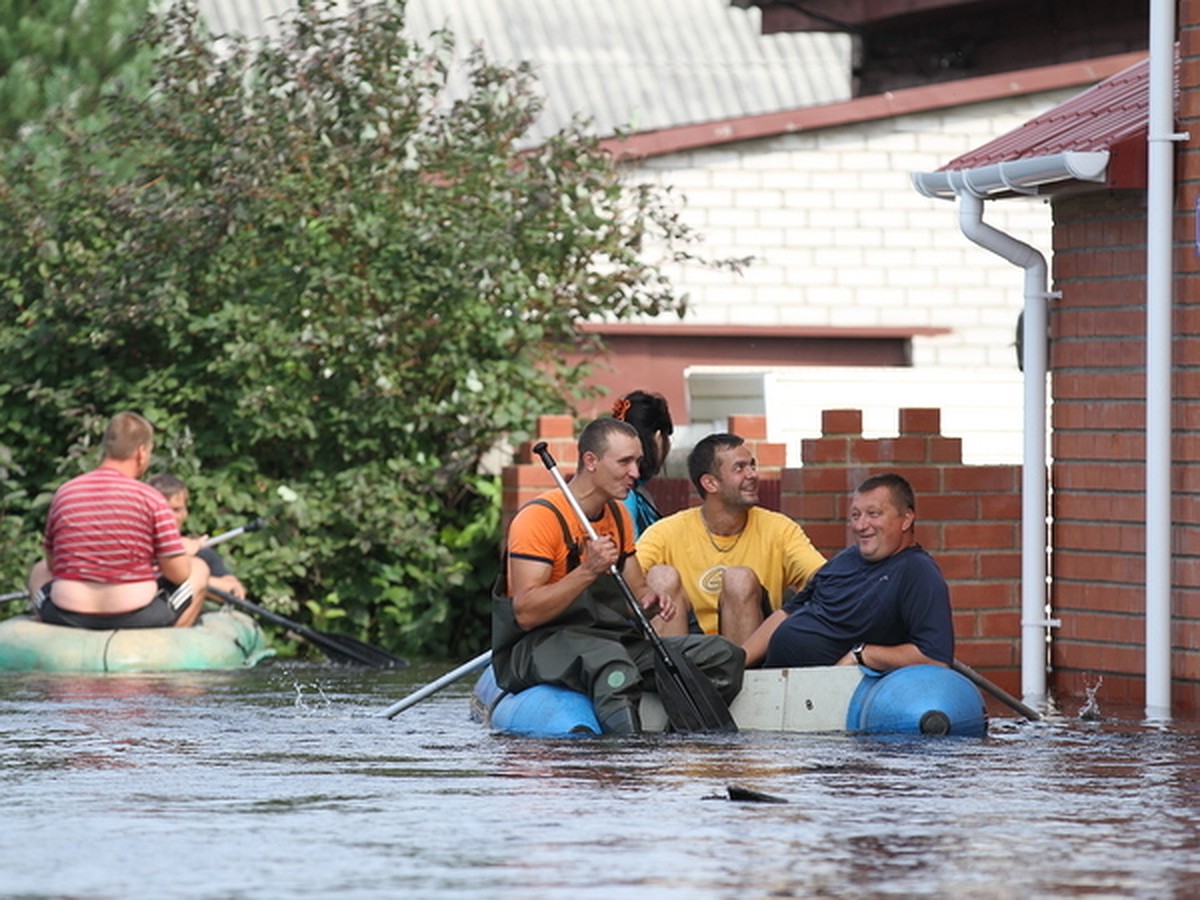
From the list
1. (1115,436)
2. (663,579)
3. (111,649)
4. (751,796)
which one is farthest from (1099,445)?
(111,649)

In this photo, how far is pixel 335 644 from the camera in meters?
17.1

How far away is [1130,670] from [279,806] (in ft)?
17.6

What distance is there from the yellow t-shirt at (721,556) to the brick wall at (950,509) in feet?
5.05

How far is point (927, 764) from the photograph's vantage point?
10.6 m

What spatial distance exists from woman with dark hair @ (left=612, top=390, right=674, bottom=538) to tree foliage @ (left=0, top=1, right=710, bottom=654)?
4.68 m

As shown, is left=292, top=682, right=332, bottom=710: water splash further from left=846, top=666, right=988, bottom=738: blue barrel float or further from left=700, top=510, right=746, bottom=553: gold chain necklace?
left=846, top=666, right=988, bottom=738: blue barrel float


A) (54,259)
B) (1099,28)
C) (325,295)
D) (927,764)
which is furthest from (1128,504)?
(1099,28)

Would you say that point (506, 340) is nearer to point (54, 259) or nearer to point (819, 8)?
point (54, 259)

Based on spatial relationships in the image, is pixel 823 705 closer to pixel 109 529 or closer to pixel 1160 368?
pixel 1160 368

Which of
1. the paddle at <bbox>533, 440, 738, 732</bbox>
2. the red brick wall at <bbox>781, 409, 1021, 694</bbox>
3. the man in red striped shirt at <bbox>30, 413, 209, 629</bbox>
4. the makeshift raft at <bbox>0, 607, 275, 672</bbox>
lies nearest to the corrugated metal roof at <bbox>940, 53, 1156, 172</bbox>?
the red brick wall at <bbox>781, 409, 1021, 694</bbox>

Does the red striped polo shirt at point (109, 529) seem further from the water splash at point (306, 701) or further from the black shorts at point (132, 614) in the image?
the water splash at point (306, 701)

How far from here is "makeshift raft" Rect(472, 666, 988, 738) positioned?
11.7 metres

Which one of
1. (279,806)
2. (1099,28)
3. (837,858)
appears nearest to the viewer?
(837,858)

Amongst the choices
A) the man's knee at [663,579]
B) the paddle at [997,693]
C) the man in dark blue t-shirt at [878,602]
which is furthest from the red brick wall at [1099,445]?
the man's knee at [663,579]
